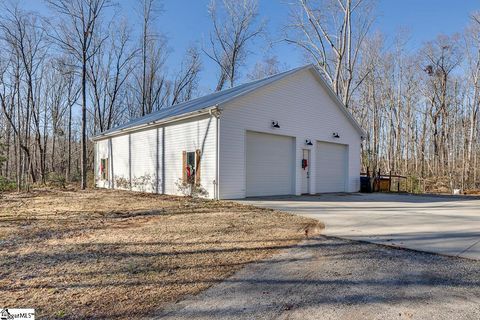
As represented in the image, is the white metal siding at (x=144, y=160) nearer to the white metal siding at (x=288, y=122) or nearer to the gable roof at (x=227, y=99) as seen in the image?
the gable roof at (x=227, y=99)

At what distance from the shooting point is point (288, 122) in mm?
12383

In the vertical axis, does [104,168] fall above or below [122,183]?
above

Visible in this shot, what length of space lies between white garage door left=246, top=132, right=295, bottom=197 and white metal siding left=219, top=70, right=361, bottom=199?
29 cm

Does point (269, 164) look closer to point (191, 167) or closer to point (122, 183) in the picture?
point (191, 167)

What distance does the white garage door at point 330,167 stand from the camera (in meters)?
13.9

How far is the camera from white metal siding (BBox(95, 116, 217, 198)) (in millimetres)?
10523

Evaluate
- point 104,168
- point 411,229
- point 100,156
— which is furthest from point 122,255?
point 100,156

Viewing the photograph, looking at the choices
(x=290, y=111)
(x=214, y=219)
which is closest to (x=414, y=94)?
(x=290, y=111)

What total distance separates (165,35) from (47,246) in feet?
80.6

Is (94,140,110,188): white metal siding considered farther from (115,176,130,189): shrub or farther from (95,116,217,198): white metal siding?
(115,176,130,189): shrub

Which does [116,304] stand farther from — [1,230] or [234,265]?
[1,230]

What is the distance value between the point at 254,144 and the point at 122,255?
25.9 ft

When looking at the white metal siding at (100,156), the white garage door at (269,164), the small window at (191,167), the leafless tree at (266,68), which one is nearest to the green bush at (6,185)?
the white metal siding at (100,156)

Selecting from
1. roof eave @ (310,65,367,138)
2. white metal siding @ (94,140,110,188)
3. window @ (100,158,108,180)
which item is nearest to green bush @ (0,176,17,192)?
white metal siding @ (94,140,110,188)
